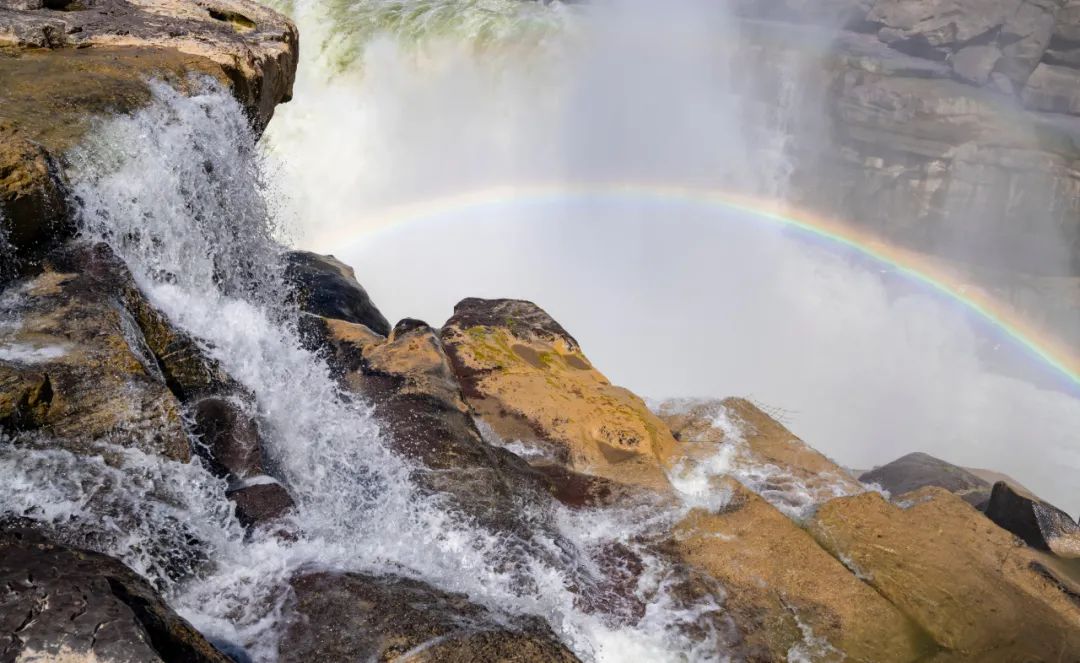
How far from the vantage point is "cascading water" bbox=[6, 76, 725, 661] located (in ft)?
11.5

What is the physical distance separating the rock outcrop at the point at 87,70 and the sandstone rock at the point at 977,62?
21.4 metres

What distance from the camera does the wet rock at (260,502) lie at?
417 centimetres

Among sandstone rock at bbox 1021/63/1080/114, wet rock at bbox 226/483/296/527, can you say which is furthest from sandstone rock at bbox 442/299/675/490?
sandstone rock at bbox 1021/63/1080/114

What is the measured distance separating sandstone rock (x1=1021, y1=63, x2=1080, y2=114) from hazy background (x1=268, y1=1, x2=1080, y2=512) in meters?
5.77

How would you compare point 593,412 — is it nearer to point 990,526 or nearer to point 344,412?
point 344,412

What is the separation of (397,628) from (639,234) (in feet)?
86.3

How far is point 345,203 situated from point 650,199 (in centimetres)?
1274

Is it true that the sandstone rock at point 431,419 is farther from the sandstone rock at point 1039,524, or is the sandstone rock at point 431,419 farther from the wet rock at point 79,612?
the sandstone rock at point 1039,524

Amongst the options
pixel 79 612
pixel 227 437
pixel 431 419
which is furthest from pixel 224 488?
pixel 79 612

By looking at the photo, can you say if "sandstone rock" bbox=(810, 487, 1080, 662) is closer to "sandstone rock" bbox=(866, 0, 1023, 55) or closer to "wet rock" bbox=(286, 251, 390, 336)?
"wet rock" bbox=(286, 251, 390, 336)

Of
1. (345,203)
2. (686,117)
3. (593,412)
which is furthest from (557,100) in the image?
(593,412)

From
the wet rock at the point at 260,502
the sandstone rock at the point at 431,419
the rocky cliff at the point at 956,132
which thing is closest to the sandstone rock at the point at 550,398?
the sandstone rock at the point at 431,419

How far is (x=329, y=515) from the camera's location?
461cm

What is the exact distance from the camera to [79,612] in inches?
94.9
